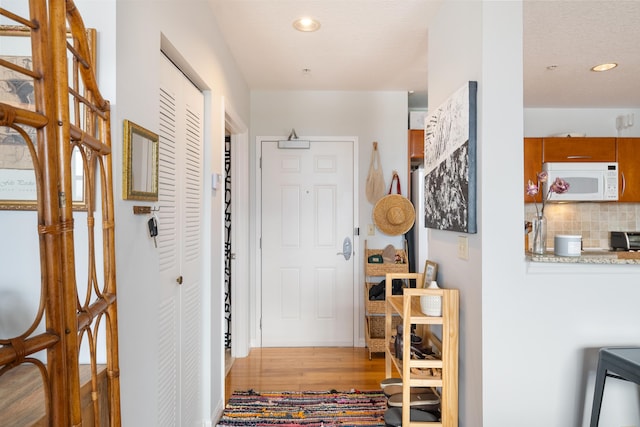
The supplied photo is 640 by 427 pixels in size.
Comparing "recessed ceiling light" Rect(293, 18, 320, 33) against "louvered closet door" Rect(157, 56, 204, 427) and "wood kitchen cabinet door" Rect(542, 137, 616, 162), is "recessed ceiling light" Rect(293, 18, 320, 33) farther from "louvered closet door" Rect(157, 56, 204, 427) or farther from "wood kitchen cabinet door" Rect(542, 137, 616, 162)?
"wood kitchen cabinet door" Rect(542, 137, 616, 162)

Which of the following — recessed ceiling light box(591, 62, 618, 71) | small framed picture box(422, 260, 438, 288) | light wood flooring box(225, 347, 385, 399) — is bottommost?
light wood flooring box(225, 347, 385, 399)

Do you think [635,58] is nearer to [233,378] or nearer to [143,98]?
[143,98]

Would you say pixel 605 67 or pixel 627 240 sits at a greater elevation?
pixel 605 67

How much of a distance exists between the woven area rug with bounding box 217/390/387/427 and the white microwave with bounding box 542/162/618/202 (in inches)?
116

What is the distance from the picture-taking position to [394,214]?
3555 millimetres

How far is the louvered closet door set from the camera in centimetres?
168

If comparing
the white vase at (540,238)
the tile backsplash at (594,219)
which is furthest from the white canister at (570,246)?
the tile backsplash at (594,219)

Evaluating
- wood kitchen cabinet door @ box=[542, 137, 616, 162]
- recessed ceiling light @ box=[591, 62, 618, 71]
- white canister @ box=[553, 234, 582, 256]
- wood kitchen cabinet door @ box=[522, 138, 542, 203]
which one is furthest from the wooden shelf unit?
wood kitchen cabinet door @ box=[542, 137, 616, 162]

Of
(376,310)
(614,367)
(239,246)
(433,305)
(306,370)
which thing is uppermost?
(239,246)

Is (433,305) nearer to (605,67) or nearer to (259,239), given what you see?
(259,239)

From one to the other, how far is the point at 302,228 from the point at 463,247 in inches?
85.6

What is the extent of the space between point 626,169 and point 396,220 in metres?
2.70

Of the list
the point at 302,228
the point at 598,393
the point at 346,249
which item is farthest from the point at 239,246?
the point at 598,393

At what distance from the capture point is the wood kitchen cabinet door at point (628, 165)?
13.1 ft
